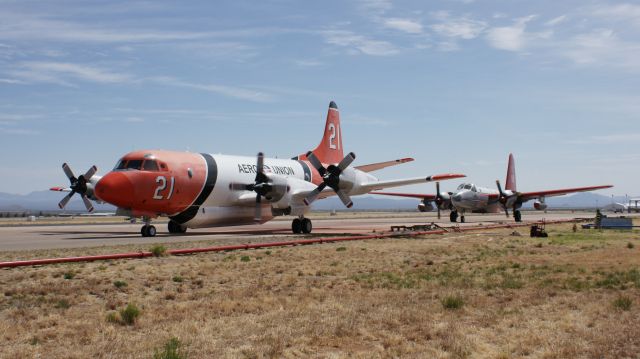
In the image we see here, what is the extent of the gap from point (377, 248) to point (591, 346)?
53.1 feet

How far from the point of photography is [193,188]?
33750 mm

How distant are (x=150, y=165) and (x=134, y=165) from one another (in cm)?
A: 82

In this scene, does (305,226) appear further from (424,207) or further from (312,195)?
(424,207)

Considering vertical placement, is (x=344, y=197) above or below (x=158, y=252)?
above

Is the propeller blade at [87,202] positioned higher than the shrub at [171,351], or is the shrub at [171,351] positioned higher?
the propeller blade at [87,202]

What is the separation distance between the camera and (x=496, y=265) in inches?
763

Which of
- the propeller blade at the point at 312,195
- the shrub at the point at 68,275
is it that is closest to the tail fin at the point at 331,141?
the propeller blade at the point at 312,195

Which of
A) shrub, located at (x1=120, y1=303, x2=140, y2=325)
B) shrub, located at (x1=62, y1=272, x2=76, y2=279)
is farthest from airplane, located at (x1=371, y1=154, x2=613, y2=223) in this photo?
shrub, located at (x1=120, y1=303, x2=140, y2=325)

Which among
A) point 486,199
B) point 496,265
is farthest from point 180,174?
point 486,199

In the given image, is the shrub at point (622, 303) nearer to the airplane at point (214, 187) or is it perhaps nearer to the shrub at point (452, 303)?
the shrub at point (452, 303)

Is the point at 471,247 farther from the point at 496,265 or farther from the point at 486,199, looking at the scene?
the point at 486,199

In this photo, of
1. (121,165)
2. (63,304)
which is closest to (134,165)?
(121,165)

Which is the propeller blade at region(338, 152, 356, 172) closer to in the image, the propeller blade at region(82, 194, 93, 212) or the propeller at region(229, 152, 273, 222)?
the propeller at region(229, 152, 273, 222)

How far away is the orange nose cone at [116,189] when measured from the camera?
29.9 m
